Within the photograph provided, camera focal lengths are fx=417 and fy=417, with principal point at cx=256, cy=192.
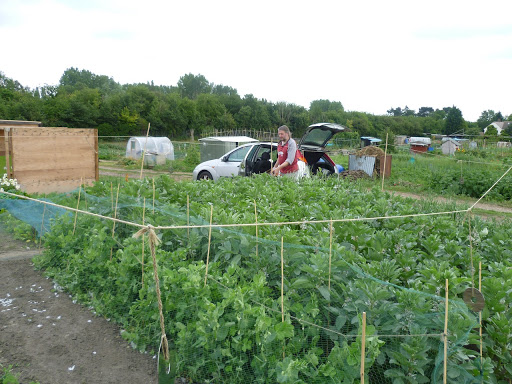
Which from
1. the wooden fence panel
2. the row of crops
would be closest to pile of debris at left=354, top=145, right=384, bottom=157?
the wooden fence panel

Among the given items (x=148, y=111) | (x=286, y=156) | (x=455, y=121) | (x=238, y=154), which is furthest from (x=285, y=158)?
(x=455, y=121)

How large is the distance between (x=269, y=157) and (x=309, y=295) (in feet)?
27.1

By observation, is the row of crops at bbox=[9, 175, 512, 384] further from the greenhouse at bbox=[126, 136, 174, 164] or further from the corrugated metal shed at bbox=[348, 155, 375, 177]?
the greenhouse at bbox=[126, 136, 174, 164]

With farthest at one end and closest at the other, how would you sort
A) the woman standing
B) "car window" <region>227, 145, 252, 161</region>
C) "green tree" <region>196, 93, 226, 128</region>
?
"green tree" <region>196, 93, 226, 128</region> < "car window" <region>227, 145, 252, 161</region> < the woman standing

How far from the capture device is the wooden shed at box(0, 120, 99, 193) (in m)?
10.5

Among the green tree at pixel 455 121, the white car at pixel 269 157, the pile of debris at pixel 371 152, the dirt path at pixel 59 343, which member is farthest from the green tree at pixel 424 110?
the dirt path at pixel 59 343

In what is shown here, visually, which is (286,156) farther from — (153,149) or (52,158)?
(153,149)

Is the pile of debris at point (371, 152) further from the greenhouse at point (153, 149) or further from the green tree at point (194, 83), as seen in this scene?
the green tree at point (194, 83)

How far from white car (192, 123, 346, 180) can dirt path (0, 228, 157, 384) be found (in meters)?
6.18

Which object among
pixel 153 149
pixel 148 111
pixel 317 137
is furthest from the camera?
pixel 148 111

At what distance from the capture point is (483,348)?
266 centimetres

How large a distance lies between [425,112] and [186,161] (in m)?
126

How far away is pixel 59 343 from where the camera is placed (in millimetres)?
3979

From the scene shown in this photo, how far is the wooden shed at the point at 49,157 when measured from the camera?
412 inches
